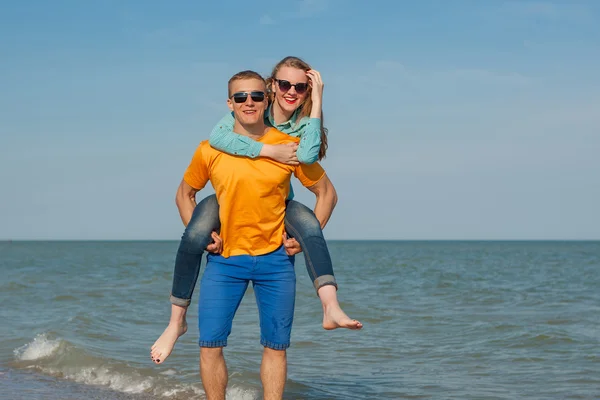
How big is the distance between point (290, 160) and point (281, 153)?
74 mm

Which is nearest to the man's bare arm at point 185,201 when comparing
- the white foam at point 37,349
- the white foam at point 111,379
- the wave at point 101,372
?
the wave at point 101,372

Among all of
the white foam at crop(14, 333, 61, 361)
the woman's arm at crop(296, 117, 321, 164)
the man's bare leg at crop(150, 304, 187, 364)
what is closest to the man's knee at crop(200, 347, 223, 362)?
the man's bare leg at crop(150, 304, 187, 364)

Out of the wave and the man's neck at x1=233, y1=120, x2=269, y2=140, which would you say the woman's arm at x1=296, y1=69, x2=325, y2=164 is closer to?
the man's neck at x1=233, y1=120, x2=269, y2=140

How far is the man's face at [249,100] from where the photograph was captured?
4473 millimetres

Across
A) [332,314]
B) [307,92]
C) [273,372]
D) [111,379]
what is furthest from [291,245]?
[111,379]

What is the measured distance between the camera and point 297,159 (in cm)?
446

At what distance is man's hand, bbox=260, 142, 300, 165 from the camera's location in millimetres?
4426

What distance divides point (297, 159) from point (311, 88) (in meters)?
0.50

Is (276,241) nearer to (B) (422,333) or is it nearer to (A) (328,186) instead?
(A) (328,186)

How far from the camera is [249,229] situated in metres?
4.54

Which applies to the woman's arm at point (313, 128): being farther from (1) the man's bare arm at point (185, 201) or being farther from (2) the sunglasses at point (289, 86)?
(1) the man's bare arm at point (185, 201)

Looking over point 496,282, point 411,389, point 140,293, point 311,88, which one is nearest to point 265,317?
point 311,88

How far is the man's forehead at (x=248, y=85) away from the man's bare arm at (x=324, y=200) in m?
0.72

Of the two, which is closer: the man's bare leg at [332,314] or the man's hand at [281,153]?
the man's bare leg at [332,314]
